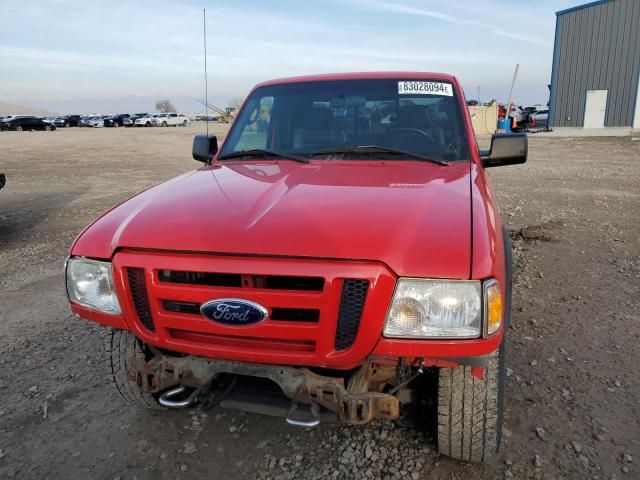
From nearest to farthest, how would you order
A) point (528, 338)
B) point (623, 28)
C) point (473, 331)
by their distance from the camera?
point (473, 331) < point (528, 338) < point (623, 28)

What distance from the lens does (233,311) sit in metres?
1.91

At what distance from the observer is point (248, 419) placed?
2832 millimetres

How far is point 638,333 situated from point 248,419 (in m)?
2.90

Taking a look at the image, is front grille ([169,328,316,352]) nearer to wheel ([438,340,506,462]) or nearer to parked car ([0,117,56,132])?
wheel ([438,340,506,462])

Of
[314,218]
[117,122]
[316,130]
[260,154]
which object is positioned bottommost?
[314,218]

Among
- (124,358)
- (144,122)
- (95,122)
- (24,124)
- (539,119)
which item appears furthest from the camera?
(95,122)

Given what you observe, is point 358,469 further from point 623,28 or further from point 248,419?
point 623,28

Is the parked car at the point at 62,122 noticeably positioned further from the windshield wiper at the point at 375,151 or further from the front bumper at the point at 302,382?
the front bumper at the point at 302,382

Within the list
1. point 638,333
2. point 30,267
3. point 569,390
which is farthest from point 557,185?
point 30,267

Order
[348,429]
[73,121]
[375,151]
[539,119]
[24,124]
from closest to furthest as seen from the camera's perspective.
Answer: [348,429], [375,151], [539,119], [24,124], [73,121]

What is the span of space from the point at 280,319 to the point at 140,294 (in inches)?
24.0

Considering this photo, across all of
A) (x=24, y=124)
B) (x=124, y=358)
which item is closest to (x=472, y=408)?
(x=124, y=358)

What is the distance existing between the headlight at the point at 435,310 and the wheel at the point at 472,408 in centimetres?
36

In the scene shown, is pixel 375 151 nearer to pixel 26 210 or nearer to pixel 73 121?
pixel 26 210
